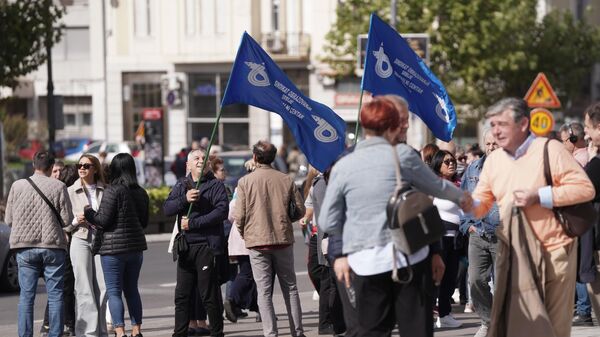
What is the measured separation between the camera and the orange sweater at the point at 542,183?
7820 millimetres

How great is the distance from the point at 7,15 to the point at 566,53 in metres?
22.0

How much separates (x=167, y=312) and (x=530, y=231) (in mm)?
7163

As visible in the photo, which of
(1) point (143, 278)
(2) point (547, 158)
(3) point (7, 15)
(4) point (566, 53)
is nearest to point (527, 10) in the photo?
(4) point (566, 53)

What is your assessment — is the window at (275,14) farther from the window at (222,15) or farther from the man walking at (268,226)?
the man walking at (268,226)

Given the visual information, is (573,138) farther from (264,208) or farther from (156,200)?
(156,200)

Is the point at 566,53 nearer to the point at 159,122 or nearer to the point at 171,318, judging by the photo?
the point at 159,122

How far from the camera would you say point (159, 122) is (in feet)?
125

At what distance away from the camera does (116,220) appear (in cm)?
1147

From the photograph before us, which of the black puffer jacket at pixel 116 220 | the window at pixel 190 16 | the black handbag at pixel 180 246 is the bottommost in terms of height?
the black handbag at pixel 180 246

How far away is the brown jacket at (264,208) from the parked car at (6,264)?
238 inches

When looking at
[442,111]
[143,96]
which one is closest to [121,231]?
[442,111]

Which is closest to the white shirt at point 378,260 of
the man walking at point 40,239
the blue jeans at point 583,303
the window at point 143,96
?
the man walking at point 40,239

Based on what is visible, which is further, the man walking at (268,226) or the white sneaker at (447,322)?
the white sneaker at (447,322)

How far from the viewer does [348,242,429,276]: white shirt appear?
24.3 feet
